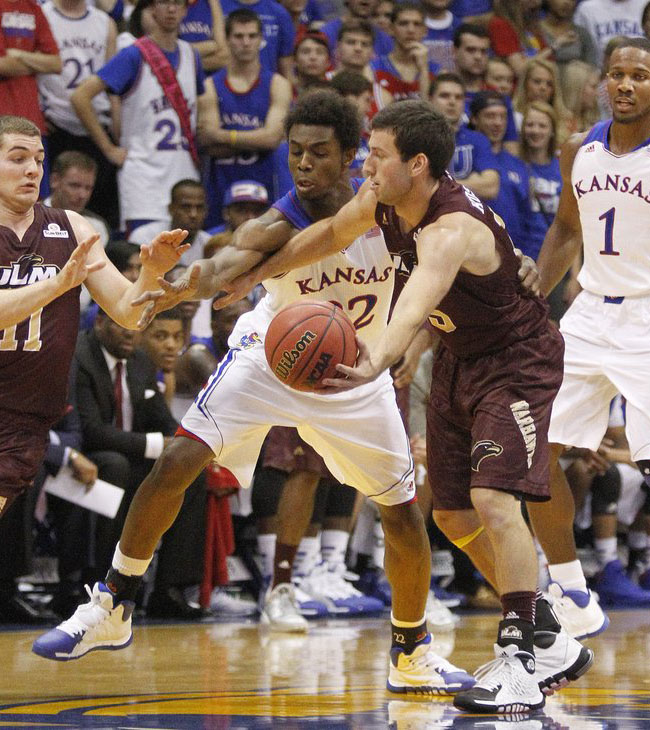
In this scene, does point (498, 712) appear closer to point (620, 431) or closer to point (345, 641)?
point (345, 641)

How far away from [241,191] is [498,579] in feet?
17.3

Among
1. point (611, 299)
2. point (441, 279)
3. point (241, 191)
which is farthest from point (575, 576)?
point (241, 191)

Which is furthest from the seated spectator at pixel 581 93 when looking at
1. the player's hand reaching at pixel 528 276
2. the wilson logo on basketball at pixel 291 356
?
the wilson logo on basketball at pixel 291 356

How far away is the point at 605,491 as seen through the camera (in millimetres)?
9586

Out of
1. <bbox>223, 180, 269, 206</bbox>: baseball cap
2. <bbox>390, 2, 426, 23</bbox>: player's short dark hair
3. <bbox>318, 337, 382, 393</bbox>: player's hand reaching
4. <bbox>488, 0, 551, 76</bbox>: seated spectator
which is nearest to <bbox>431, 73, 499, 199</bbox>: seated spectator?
<bbox>390, 2, 426, 23</bbox>: player's short dark hair

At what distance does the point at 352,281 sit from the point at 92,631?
178 cm

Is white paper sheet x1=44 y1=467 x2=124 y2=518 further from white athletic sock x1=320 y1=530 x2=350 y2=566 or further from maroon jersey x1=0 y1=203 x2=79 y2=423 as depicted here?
maroon jersey x1=0 y1=203 x2=79 y2=423

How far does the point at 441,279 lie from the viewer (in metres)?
4.50

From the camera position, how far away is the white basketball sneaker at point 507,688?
15.3ft

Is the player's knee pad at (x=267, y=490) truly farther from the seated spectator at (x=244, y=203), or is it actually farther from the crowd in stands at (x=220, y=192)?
the seated spectator at (x=244, y=203)

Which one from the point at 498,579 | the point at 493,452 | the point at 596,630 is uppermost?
the point at 493,452

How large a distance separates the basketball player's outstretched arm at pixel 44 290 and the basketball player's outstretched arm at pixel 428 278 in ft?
3.28

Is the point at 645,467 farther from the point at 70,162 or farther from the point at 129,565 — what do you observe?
the point at 70,162

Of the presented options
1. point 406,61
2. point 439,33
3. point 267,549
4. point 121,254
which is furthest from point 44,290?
point 439,33
